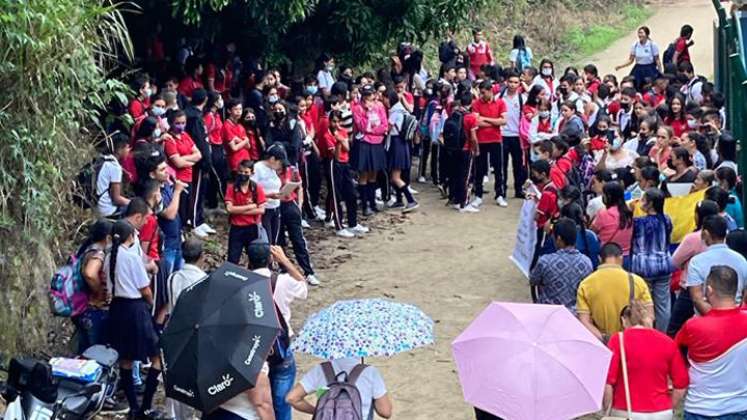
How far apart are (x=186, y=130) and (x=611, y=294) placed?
6304 mm

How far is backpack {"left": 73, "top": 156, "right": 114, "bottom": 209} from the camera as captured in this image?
10750 mm

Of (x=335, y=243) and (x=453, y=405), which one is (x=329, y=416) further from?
(x=335, y=243)

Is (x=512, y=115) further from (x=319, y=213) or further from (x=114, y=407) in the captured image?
(x=114, y=407)

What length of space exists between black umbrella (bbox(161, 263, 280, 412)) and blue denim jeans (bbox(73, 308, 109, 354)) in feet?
7.57

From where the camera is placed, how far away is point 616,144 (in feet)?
41.4

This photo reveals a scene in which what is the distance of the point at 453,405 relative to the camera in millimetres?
9531

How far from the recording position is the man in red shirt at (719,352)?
22.9 feet

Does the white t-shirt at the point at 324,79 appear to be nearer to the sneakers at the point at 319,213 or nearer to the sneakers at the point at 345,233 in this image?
the sneakers at the point at 319,213

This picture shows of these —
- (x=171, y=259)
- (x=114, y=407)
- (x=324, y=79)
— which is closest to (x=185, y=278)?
(x=114, y=407)

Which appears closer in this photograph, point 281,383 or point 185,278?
point 281,383

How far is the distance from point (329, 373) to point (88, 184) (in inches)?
188

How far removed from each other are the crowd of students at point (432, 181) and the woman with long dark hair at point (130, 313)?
0.01 m

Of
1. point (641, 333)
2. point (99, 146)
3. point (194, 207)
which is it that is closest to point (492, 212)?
point (194, 207)

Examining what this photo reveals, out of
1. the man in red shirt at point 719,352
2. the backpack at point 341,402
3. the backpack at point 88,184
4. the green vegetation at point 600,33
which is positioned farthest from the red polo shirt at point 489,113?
the green vegetation at point 600,33
